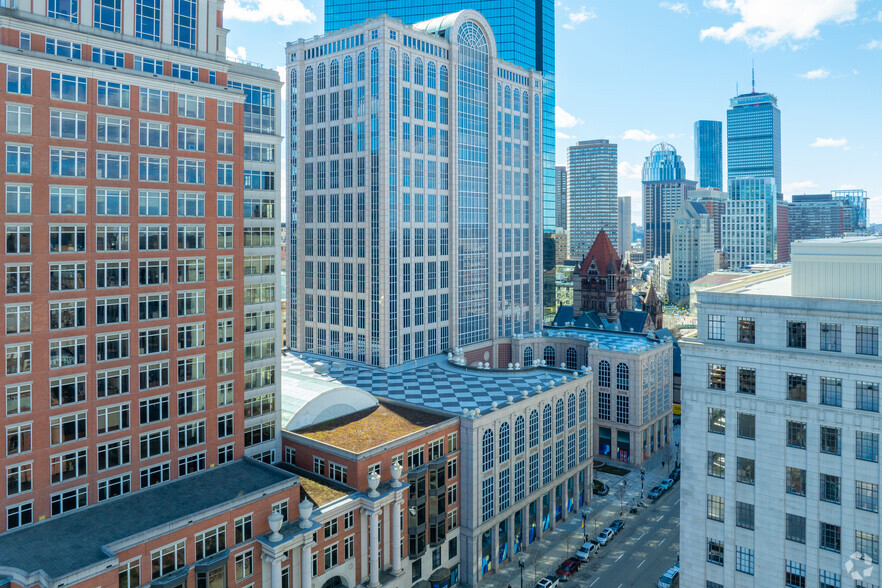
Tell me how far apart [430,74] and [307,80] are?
71.3 feet

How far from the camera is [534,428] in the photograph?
87688mm

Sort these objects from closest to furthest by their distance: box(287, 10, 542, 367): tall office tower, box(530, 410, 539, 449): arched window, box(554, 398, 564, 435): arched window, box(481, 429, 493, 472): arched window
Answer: box(481, 429, 493, 472): arched window → box(530, 410, 539, 449): arched window → box(554, 398, 564, 435): arched window → box(287, 10, 542, 367): tall office tower

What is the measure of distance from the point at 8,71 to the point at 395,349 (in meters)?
65.7

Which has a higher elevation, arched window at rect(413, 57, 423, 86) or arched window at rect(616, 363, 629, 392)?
arched window at rect(413, 57, 423, 86)

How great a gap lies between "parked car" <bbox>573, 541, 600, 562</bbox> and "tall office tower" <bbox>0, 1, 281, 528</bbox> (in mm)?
44421

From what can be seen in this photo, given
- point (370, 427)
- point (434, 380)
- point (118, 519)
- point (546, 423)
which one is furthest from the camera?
point (434, 380)

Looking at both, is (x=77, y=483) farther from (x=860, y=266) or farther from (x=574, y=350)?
(x=574, y=350)

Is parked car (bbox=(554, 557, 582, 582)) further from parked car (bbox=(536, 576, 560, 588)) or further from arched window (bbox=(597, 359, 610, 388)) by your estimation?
arched window (bbox=(597, 359, 610, 388))

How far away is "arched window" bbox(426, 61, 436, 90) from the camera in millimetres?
107056

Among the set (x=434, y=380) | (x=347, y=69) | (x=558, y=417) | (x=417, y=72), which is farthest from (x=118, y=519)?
(x=417, y=72)

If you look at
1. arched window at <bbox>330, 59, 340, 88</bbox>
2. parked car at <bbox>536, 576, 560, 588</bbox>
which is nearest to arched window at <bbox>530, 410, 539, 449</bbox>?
parked car at <bbox>536, 576, 560, 588</bbox>

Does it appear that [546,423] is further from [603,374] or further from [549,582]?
[603,374]

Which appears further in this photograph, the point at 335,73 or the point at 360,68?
the point at 335,73

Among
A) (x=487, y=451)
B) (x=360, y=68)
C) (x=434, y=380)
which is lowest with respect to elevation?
(x=487, y=451)
